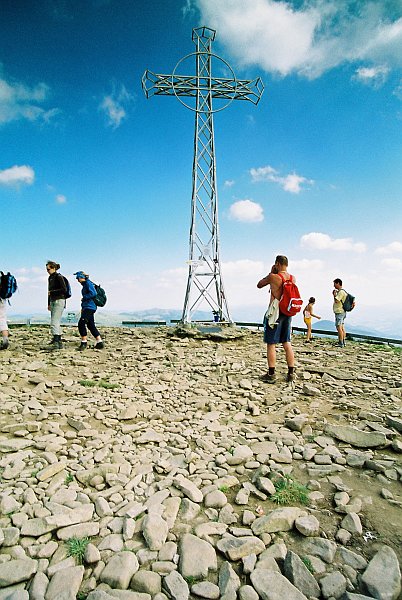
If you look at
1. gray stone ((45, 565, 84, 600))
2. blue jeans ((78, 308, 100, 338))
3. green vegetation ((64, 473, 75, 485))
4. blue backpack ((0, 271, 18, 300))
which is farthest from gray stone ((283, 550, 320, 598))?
blue backpack ((0, 271, 18, 300))

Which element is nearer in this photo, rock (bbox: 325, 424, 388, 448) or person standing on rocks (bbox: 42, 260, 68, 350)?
rock (bbox: 325, 424, 388, 448)

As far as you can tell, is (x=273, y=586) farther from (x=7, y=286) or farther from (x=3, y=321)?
(x=3, y=321)

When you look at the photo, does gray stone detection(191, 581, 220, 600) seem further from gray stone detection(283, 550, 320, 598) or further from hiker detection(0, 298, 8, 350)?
hiker detection(0, 298, 8, 350)

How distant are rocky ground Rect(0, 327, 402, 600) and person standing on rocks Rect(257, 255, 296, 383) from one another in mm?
581

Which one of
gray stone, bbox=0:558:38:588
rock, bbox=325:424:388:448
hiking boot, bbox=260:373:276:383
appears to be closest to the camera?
gray stone, bbox=0:558:38:588

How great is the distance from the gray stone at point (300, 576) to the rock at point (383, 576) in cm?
37

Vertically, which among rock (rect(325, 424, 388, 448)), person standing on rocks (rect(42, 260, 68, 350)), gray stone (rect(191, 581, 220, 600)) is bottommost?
gray stone (rect(191, 581, 220, 600))

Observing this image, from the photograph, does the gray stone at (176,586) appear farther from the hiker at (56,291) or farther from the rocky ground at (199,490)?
the hiker at (56,291)

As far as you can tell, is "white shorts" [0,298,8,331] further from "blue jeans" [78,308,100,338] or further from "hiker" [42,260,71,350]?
"blue jeans" [78,308,100,338]

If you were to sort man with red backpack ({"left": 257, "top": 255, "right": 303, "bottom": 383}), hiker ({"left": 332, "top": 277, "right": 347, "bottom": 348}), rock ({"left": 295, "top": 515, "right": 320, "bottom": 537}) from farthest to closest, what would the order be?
hiker ({"left": 332, "top": 277, "right": 347, "bottom": 348}), man with red backpack ({"left": 257, "top": 255, "right": 303, "bottom": 383}), rock ({"left": 295, "top": 515, "right": 320, "bottom": 537})

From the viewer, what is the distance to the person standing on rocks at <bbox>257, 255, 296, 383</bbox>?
724 centimetres

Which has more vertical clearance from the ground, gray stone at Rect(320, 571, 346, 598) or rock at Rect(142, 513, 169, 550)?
rock at Rect(142, 513, 169, 550)

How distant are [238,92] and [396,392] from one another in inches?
571

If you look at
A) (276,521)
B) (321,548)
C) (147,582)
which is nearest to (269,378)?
(276,521)
